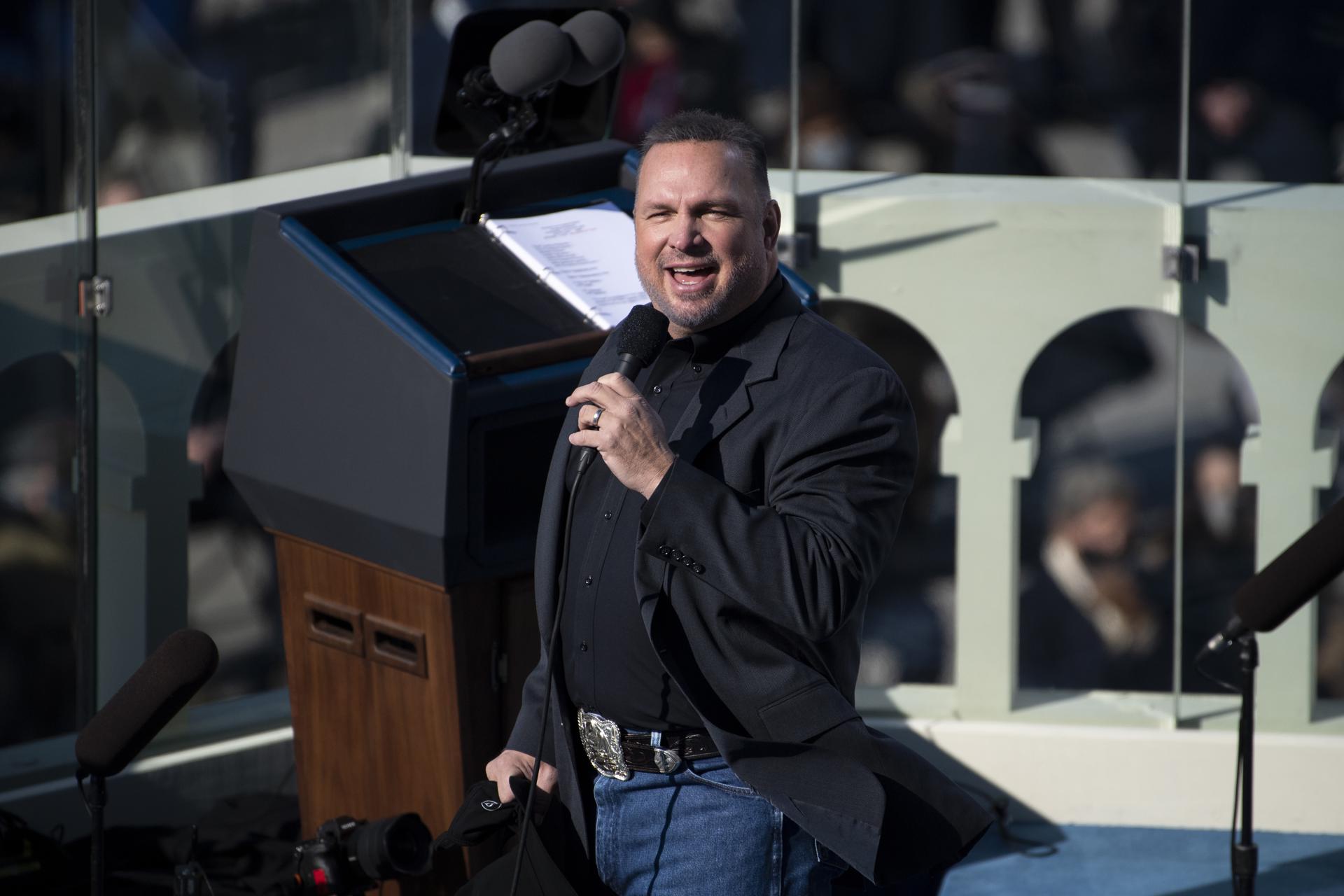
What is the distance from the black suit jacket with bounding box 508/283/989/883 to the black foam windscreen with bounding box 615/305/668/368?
93mm

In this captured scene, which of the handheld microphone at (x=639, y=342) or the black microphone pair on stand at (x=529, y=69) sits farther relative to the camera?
the black microphone pair on stand at (x=529, y=69)

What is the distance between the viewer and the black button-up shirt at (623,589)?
7.57ft

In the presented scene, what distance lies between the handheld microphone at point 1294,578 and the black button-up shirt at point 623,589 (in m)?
1.13

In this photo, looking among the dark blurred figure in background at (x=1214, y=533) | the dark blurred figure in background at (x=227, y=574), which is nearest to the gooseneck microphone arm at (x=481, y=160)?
the dark blurred figure in background at (x=227, y=574)

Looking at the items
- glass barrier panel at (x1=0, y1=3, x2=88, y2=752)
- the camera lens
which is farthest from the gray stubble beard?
glass barrier panel at (x1=0, y1=3, x2=88, y2=752)

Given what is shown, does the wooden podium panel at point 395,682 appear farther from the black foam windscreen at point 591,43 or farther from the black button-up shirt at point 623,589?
the black foam windscreen at point 591,43

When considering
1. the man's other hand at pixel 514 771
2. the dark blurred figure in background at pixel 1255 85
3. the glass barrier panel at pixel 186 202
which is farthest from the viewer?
the dark blurred figure in background at pixel 1255 85

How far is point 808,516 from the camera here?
2.12 m

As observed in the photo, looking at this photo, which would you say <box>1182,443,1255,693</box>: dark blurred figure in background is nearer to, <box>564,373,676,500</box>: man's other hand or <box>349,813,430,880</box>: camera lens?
<box>349,813,430,880</box>: camera lens

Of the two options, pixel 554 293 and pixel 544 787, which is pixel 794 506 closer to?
pixel 544 787

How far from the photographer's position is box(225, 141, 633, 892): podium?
293 cm

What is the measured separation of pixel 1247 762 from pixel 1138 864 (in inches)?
61.6

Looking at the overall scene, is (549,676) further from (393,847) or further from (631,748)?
(393,847)

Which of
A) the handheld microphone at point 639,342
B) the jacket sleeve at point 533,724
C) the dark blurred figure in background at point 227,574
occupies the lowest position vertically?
the dark blurred figure in background at point 227,574
